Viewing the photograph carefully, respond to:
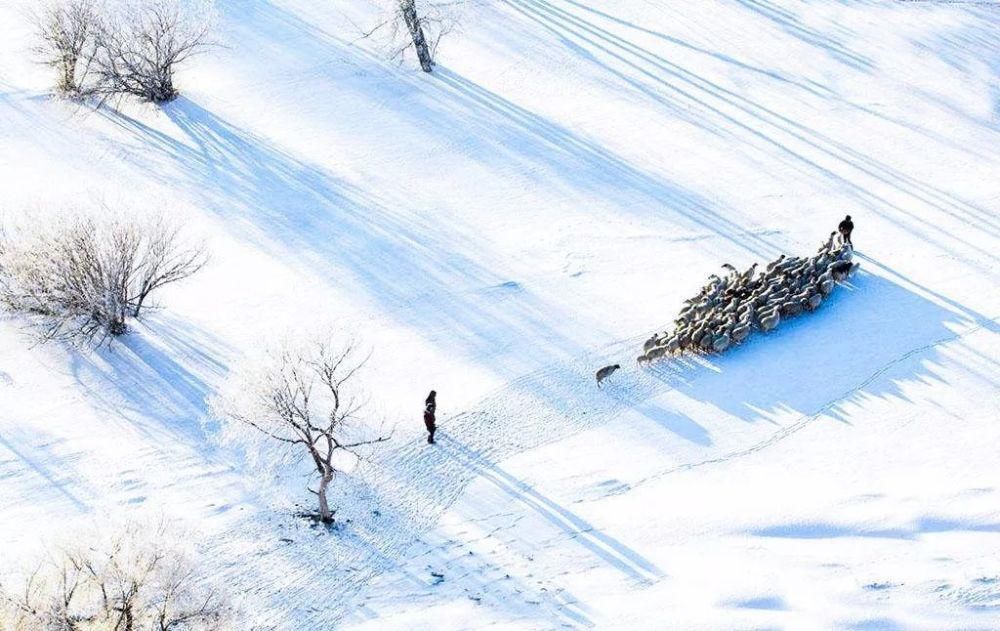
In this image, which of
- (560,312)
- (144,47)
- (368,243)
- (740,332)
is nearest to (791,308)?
(740,332)

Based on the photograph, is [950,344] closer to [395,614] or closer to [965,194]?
[965,194]

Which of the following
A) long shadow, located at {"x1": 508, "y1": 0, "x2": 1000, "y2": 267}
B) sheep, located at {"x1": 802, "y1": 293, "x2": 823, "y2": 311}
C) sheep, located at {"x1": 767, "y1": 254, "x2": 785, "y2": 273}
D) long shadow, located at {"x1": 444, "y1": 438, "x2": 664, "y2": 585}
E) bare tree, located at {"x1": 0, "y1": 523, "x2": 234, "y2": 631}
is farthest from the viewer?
long shadow, located at {"x1": 508, "y1": 0, "x2": 1000, "y2": 267}

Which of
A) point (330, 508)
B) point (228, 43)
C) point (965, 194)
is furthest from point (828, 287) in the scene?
point (228, 43)

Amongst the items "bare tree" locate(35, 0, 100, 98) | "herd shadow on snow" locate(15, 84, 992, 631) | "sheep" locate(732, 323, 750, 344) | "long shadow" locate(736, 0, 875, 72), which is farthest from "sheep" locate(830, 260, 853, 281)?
"bare tree" locate(35, 0, 100, 98)

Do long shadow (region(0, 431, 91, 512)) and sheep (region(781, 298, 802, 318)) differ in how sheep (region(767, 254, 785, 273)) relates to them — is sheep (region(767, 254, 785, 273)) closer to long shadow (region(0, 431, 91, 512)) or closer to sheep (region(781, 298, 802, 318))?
sheep (region(781, 298, 802, 318))

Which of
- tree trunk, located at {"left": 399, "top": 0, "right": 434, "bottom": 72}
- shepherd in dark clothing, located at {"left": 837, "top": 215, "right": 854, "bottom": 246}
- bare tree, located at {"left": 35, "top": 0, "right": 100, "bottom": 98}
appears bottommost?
shepherd in dark clothing, located at {"left": 837, "top": 215, "right": 854, "bottom": 246}

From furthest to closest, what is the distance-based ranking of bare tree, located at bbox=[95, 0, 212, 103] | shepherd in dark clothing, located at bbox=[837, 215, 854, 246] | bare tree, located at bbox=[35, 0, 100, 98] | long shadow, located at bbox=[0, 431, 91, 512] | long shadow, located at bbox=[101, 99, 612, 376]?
bare tree, located at bbox=[35, 0, 100, 98] → bare tree, located at bbox=[95, 0, 212, 103] → shepherd in dark clothing, located at bbox=[837, 215, 854, 246] → long shadow, located at bbox=[101, 99, 612, 376] → long shadow, located at bbox=[0, 431, 91, 512]

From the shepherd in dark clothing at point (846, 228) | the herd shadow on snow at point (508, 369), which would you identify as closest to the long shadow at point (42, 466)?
the herd shadow on snow at point (508, 369)

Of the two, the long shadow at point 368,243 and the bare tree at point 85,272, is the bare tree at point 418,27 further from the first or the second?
the bare tree at point 85,272

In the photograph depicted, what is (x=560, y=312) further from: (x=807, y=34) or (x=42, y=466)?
(x=807, y=34)
